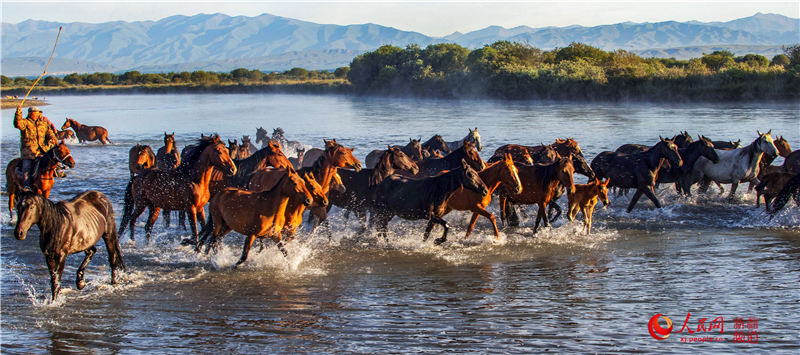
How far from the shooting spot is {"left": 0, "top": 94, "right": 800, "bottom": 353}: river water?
589cm

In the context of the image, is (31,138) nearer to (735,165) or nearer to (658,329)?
(658,329)

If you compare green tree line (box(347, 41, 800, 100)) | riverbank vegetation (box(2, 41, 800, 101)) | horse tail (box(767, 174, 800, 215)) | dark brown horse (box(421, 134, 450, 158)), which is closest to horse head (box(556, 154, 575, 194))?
horse tail (box(767, 174, 800, 215))

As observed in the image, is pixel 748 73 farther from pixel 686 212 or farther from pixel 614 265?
pixel 614 265

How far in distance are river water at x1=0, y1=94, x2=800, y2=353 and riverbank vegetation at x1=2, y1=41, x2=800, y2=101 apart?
2451cm

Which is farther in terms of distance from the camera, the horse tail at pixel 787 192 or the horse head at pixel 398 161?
the horse head at pixel 398 161

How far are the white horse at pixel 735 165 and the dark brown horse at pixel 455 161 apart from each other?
4203 millimetres

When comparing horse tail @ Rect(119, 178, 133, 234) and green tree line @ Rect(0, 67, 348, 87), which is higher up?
green tree line @ Rect(0, 67, 348, 87)

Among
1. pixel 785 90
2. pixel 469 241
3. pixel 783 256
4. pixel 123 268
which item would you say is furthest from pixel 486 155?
pixel 785 90

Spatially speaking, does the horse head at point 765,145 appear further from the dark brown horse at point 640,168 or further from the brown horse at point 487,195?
the brown horse at point 487,195

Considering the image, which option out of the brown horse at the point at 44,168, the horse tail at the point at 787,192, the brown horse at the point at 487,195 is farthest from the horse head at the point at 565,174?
the brown horse at the point at 44,168

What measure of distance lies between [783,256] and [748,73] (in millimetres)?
28523

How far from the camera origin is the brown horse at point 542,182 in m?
9.66

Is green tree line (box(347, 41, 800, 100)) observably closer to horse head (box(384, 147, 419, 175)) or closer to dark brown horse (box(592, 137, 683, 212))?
dark brown horse (box(592, 137, 683, 212))

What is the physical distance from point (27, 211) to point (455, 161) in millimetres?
6530
